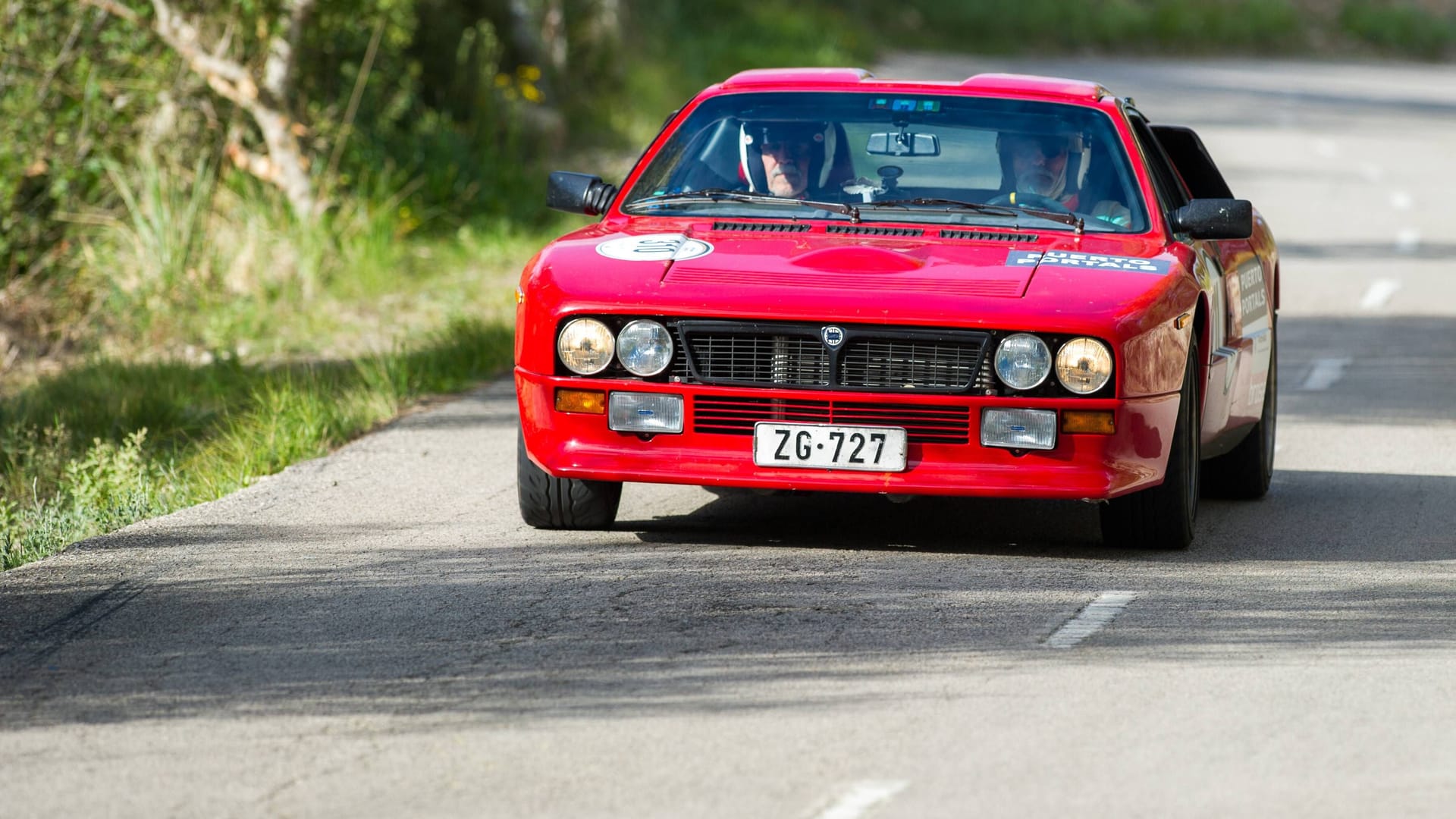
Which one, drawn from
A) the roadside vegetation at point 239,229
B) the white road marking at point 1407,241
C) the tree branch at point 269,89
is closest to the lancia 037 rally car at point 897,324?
the roadside vegetation at point 239,229

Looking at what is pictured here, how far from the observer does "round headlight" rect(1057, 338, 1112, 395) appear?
6746mm

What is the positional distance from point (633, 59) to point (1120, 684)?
24.5 metres

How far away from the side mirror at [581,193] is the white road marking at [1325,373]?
16.5ft

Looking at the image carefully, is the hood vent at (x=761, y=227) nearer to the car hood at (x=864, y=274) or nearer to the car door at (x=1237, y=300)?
the car hood at (x=864, y=274)

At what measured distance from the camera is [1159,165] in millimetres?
8391

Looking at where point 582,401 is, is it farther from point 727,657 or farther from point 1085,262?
point 1085,262

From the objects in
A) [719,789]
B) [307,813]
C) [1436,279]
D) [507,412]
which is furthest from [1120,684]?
[1436,279]

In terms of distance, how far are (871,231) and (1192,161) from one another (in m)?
2.50

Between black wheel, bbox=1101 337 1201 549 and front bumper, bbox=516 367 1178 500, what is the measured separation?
0.53 feet

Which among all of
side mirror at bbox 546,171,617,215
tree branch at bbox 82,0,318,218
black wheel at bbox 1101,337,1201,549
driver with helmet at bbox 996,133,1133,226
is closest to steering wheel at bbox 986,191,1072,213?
driver with helmet at bbox 996,133,1133,226

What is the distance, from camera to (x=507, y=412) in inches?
421

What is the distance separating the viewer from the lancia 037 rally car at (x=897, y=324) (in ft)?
22.2

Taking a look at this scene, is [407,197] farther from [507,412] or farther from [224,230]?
[507,412]

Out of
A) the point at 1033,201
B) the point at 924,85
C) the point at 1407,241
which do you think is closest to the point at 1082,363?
the point at 1033,201
